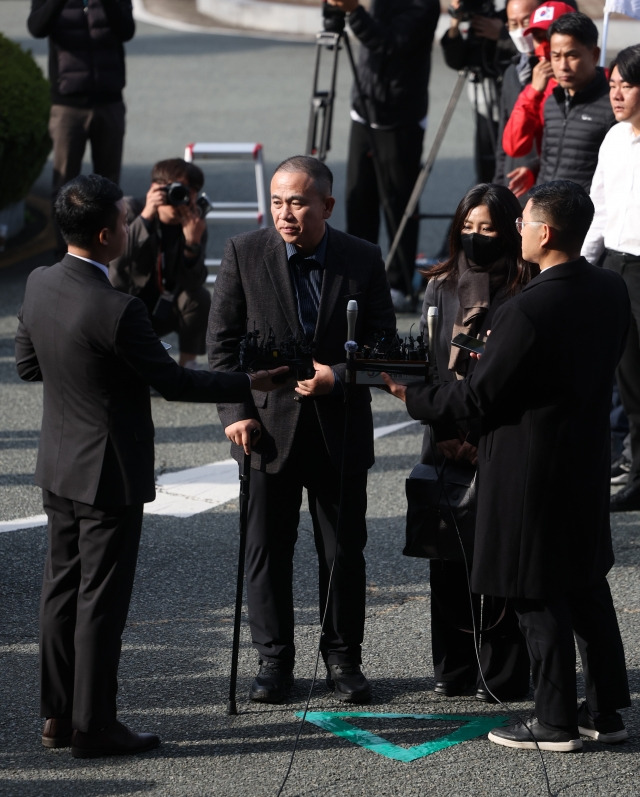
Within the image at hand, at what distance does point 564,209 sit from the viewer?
4.09 meters

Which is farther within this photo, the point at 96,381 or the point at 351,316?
the point at 351,316

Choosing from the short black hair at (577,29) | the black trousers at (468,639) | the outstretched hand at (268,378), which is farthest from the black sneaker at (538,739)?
the short black hair at (577,29)

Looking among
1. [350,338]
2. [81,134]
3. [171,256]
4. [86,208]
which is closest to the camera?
[86,208]

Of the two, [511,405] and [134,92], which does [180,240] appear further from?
[134,92]

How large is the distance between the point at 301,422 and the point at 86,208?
1.10 m

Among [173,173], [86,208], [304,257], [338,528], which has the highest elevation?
[173,173]

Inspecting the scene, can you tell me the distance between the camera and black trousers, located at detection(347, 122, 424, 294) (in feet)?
31.8

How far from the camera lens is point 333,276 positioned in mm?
4625

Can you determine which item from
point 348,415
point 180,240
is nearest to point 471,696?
point 348,415

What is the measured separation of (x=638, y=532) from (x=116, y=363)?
3.23 metres

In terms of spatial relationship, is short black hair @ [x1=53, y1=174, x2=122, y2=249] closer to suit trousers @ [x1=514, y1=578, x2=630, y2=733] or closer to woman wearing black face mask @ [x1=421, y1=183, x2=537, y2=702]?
woman wearing black face mask @ [x1=421, y1=183, x2=537, y2=702]

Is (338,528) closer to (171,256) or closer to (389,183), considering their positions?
(171,256)

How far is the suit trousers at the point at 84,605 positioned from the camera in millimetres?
4156

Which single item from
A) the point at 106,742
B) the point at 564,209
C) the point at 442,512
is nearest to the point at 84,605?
the point at 106,742
